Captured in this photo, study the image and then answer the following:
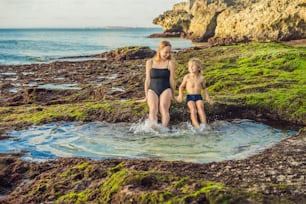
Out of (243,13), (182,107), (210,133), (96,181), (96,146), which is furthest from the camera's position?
(243,13)

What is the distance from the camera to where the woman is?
10087 millimetres

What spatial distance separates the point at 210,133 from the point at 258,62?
8611 millimetres

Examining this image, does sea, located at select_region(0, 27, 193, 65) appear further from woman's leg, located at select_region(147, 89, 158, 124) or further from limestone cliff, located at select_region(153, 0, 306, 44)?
woman's leg, located at select_region(147, 89, 158, 124)

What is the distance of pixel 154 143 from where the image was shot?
8734 millimetres

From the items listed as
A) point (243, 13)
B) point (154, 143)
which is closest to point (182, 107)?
point (154, 143)

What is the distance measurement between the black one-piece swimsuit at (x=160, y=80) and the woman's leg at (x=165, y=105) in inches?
4.8

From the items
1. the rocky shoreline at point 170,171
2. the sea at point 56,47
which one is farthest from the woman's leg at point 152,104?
the sea at point 56,47

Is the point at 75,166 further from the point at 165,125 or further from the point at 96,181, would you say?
the point at 165,125

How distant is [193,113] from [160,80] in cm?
109

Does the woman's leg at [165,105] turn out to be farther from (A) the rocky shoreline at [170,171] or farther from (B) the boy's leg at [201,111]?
(B) the boy's leg at [201,111]

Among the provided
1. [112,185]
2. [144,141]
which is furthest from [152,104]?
[112,185]

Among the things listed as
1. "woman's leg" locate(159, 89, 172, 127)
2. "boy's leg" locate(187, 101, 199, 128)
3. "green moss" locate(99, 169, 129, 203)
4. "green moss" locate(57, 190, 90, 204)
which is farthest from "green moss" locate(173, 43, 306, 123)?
"green moss" locate(57, 190, 90, 204)

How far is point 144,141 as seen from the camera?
351 inches

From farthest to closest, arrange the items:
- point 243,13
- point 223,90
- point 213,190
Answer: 1. point 243,13
2. point 223,90
3. point 213,190
